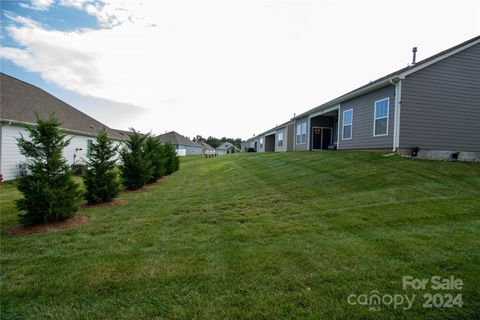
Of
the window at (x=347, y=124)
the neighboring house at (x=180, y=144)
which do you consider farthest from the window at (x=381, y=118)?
the neighboring house at (x=180, y=144)

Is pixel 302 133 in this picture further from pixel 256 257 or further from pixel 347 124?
pixel 256 257

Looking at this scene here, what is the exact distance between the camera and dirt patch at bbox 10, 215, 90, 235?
16.8ft

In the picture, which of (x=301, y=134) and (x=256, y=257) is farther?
(x=301, y=134)

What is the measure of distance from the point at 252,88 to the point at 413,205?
19.8m

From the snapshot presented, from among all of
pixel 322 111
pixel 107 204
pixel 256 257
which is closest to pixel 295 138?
pixel 322 111

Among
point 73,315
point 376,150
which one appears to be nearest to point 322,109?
point 376,150

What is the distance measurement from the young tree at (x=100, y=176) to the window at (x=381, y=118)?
1107cm

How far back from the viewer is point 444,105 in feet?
34.9

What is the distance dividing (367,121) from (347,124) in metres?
1.93

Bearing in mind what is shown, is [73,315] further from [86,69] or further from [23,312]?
[86,69]

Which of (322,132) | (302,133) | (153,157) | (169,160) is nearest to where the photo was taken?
(153,157)

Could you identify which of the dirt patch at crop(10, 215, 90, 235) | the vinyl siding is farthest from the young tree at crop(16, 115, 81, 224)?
the vinyl siding

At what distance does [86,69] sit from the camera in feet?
50.3

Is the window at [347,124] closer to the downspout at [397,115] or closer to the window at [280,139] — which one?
the downspout at [397,115]
